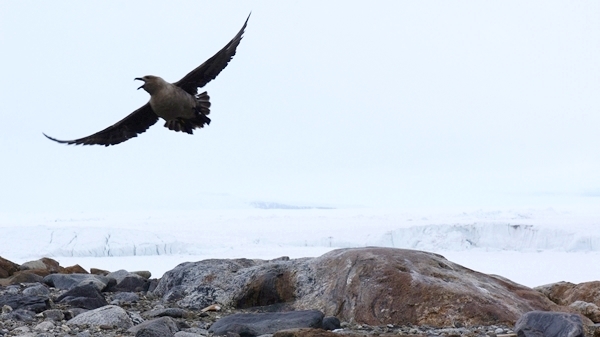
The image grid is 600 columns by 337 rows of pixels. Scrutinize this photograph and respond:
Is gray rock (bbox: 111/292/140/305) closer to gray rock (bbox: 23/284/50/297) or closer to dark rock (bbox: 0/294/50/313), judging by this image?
gray rock (bbox: 23/284/50/297)

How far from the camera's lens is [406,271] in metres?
5.59

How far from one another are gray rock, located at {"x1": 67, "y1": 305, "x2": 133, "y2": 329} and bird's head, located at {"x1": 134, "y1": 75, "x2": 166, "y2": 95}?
2.26 m

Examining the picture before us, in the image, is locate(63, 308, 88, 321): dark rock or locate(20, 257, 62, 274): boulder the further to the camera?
locate(20, 257, 62, 274): boulder

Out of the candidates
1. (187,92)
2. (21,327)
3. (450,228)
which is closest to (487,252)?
(450,228)

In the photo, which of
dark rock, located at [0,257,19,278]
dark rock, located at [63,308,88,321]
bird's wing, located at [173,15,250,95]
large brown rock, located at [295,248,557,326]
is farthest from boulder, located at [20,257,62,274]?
large brown rock, located at [295,248,557,326]

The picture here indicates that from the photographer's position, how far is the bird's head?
660 centimetres

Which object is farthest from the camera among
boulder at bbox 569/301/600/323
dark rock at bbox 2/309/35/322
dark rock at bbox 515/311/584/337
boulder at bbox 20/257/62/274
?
boulder at bbox 20/257/62/274

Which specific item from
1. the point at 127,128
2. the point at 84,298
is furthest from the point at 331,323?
the point at 127,128

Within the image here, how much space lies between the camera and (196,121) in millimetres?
6926

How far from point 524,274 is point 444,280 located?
1532 centimetres

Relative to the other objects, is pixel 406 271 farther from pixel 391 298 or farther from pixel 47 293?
pixel 47 293

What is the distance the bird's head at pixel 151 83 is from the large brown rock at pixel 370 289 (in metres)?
1.67

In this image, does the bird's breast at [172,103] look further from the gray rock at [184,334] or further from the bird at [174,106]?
the gray rock at [184,334]

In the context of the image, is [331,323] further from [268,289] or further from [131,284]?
[131,284]
